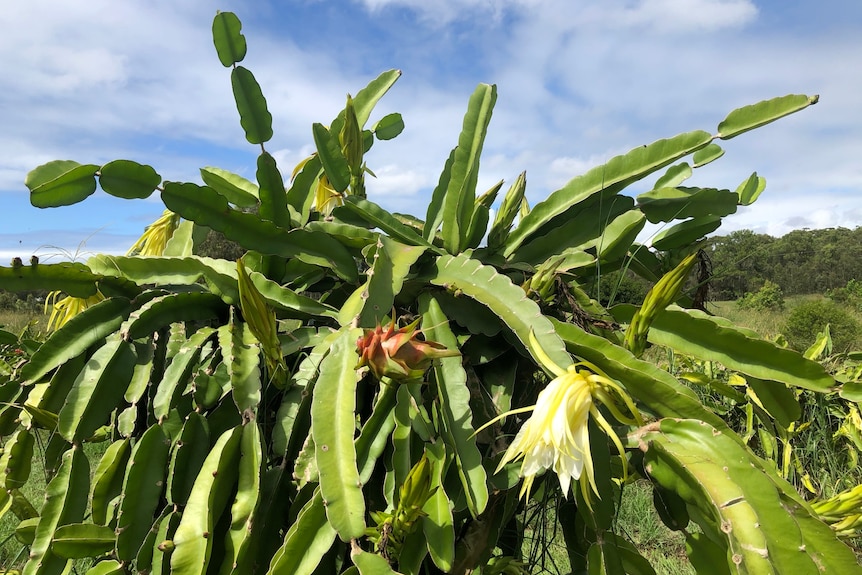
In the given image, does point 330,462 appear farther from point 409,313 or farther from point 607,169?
point 607,169

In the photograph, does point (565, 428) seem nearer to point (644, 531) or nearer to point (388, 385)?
point (388, 385)

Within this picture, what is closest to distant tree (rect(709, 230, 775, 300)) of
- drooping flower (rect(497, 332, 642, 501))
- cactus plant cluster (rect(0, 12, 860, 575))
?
cactus plant cluster (rect(0, 12, 860, 575))

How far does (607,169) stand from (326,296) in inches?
23.7

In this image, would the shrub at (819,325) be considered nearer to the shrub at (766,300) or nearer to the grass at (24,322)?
the shrub at (766,300)

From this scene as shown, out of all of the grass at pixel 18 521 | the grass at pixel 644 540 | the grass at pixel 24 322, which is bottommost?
the grass at pixel 644 540

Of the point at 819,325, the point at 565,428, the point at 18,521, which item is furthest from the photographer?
the point at 819,325

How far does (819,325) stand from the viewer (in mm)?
5188

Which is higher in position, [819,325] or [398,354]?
[398,354]

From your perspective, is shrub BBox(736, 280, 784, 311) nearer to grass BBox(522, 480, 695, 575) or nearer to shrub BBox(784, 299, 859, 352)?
shrub BBox(784, 299, 859, 352)

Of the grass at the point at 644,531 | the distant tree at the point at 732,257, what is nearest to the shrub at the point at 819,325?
the grass at the point at 644,531

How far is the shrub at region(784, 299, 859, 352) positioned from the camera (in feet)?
16.7

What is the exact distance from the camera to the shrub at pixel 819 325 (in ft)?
16.7

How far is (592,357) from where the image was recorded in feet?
2.66

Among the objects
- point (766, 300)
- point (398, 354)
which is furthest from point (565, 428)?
point (766, 300)
